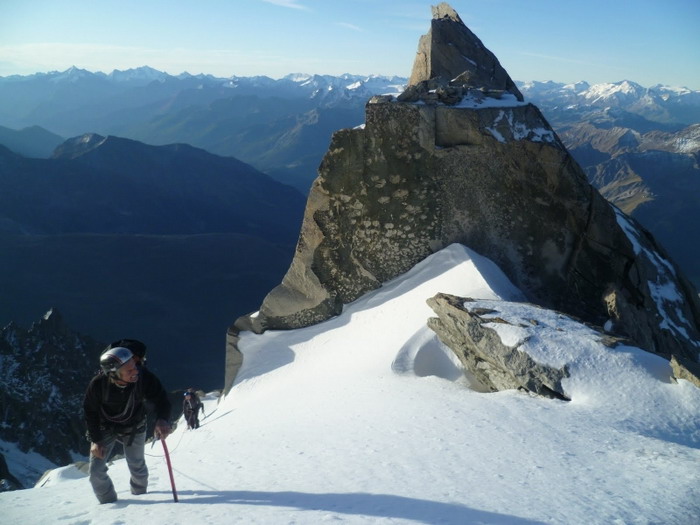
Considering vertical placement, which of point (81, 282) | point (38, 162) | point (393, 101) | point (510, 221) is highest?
point (393, 101)

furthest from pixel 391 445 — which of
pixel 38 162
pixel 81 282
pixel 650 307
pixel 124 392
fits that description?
pixel 38 162

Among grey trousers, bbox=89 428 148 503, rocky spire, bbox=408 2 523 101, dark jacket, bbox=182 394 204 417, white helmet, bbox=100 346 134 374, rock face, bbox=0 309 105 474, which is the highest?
rocky spire, bbox=408 2 523 101

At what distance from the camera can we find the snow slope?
230 inches

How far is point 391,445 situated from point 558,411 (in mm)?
2883

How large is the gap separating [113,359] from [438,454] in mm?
4295

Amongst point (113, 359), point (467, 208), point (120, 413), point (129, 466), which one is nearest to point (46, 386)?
point (467, 208)

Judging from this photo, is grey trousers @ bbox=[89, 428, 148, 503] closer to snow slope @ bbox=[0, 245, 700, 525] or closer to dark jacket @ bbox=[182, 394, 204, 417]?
snow slope @ bbox=[0, 245, 700, 525]

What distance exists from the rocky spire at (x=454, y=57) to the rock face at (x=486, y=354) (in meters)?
18.3

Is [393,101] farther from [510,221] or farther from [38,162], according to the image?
[38,162]

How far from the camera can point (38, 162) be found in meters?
159

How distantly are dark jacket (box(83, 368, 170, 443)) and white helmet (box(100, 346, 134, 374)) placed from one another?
360mm

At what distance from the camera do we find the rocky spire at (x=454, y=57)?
28156 millimetres

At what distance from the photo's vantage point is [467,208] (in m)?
17.0

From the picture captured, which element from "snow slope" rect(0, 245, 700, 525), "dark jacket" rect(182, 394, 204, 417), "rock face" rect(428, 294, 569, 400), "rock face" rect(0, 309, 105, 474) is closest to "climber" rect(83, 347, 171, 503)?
Result: "snow slope" rect(0, 245, 700, 525)
